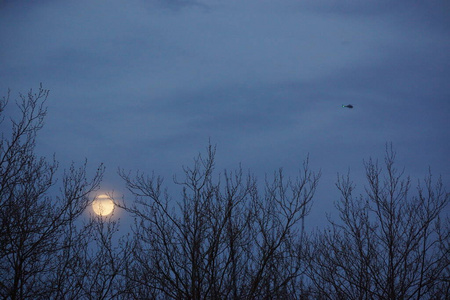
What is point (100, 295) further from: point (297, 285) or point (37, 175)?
point (297, 285)

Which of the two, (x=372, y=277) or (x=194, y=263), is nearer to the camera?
(x=194, y=263)

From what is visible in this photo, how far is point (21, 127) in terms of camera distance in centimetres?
1050

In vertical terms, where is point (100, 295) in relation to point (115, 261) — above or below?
below

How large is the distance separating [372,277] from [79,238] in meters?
7.31

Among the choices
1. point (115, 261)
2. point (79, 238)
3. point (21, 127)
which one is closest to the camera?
point (21, 127)

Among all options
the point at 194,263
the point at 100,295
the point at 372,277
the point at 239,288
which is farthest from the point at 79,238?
the point at 372,277

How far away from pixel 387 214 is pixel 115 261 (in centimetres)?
778

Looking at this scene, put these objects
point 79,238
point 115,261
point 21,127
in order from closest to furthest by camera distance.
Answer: point 21,127 → point 79,238 → point 115,261

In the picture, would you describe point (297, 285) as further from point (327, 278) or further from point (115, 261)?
point (115, 261)

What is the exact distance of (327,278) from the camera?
1082 cm

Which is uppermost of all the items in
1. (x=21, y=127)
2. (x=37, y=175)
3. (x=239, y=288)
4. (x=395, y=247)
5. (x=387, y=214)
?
(x=21, y=127)

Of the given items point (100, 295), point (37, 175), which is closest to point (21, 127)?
point (37, 175)

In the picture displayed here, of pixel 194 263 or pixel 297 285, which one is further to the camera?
pixel 297 285

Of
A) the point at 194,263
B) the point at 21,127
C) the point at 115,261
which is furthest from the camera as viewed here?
the point at 115,261
